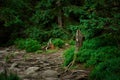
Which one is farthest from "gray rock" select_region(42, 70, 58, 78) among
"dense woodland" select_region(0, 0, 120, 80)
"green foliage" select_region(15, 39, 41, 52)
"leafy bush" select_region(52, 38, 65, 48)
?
"leafy bush" select_region(52, 38, 65, 48)

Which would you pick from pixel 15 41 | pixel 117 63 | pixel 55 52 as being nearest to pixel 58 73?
pixel 117 63

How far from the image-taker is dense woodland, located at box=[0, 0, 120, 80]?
9.91 m

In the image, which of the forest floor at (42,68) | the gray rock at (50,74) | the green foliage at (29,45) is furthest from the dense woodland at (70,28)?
the gray rock at (50,74)

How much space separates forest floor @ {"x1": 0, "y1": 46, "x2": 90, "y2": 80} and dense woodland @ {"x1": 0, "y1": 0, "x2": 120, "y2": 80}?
59 cm

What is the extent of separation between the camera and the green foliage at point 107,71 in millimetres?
8062

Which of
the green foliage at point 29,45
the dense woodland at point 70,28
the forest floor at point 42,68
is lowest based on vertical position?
the forest floor at point 42,68

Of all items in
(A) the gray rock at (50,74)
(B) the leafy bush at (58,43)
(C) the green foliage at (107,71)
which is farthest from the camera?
(B) the leafy bush at (58,43)

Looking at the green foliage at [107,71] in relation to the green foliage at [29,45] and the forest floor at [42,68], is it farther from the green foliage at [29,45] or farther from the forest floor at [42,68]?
the green foliage at [29,45]

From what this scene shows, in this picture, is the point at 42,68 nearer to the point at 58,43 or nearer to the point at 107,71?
the point at 107,71

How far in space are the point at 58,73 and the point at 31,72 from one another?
1.21m

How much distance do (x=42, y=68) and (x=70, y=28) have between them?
16.9 ft

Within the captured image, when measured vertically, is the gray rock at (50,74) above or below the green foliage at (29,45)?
below

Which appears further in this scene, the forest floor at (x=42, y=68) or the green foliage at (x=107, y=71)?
the forest floor at (x=42, y=68)

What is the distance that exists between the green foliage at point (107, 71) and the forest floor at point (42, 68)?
0.61m
